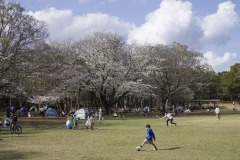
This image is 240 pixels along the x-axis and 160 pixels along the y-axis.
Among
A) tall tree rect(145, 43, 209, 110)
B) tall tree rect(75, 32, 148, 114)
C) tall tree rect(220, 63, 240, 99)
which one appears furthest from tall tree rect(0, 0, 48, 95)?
tall tree rect(220, 63, 240, 99)

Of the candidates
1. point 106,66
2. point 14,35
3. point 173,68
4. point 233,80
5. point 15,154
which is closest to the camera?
point 15,154

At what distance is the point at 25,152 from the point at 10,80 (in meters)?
22.5

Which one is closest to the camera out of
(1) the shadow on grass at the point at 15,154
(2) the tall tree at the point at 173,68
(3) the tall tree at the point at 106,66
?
(1) the shadow on grass at the point at 15,154

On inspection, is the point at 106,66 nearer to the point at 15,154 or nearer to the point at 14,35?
the point at 14,35

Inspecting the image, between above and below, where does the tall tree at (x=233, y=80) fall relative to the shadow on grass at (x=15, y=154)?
above

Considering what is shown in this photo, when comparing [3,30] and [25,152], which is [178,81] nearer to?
[3,30]

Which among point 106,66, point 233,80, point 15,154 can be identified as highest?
point 233,80

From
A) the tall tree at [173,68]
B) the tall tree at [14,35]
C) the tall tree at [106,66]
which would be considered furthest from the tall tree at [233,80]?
the tall tree at [14,35]

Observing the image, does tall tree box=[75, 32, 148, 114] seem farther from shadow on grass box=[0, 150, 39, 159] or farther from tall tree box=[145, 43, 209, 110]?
shadow on grass box=[0, 150, 39, 159]

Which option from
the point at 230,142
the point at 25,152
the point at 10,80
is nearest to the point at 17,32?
the point at 10,80

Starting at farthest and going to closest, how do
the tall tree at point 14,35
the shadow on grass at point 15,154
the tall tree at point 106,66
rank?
the tall tree at point 106,66 → the tall tree at point 14,35 → the shadow on grass at point 15,154

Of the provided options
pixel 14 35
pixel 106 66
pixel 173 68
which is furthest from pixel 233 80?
pixel 14 35

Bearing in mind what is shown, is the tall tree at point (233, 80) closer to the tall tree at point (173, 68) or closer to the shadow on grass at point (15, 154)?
the tall tree at point (173, 68)

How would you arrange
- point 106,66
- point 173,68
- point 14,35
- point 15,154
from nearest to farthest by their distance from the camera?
point 15,154 < point 14,35 < point 106,66 < point 173,68
